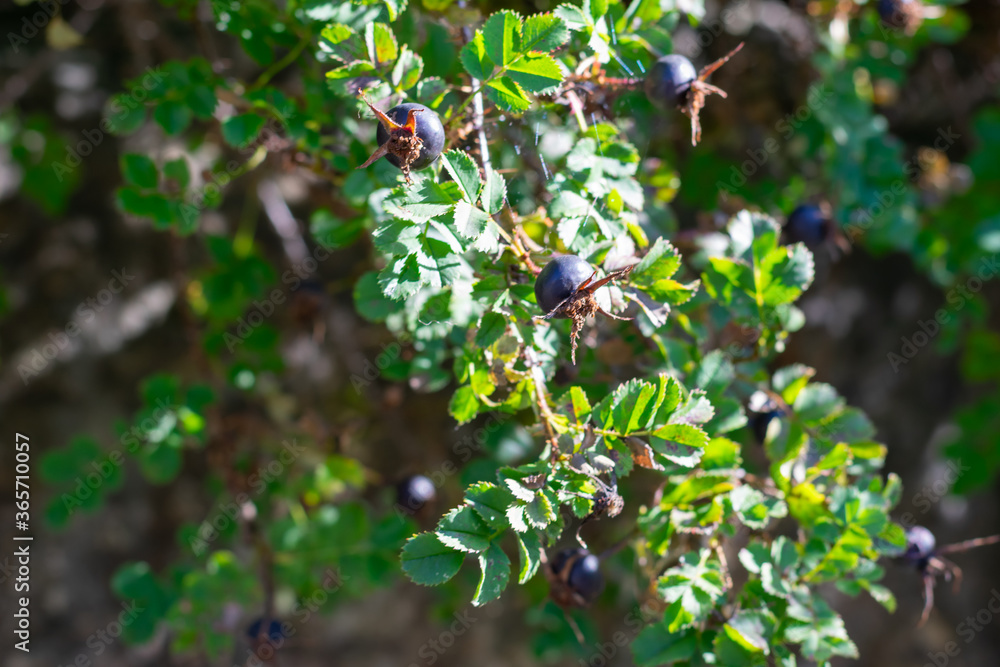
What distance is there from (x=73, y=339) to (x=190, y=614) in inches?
40.6

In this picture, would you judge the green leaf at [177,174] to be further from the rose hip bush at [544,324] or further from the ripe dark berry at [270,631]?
the ripe dark berry at [270,631]

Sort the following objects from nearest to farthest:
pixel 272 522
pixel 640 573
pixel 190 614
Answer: pixel 640 573 < pixel 190 614 < pixel 272 522

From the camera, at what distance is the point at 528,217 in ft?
3.86

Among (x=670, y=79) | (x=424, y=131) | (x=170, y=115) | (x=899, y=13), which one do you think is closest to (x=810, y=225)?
(x=899, y=13)

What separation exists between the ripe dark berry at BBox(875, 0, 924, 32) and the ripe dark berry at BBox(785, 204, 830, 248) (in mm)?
460

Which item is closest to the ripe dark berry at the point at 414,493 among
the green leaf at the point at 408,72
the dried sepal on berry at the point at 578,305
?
the dried sepal on berry at the point at 578,305

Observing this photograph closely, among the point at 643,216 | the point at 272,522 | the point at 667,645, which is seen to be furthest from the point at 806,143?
the point at 272,522

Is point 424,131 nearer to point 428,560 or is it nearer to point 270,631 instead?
point 428,560

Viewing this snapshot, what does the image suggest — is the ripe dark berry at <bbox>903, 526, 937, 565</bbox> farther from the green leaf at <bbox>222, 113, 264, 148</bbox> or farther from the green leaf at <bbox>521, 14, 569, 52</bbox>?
the green leaf at <bbox>222, 113, 264, 148</bbox>

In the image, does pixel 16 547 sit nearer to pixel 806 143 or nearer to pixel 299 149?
pixel 299 149

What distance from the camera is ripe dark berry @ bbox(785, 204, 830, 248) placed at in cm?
165

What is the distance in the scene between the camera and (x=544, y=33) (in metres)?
1.04

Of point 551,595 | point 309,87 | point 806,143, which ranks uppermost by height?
point 309,87

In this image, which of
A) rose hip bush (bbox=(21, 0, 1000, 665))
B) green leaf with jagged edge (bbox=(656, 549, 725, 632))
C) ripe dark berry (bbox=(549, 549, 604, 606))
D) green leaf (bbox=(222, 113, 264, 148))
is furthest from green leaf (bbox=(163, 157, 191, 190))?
green leaf with jagged edge (bbox=(656, 549, 725, 632))
